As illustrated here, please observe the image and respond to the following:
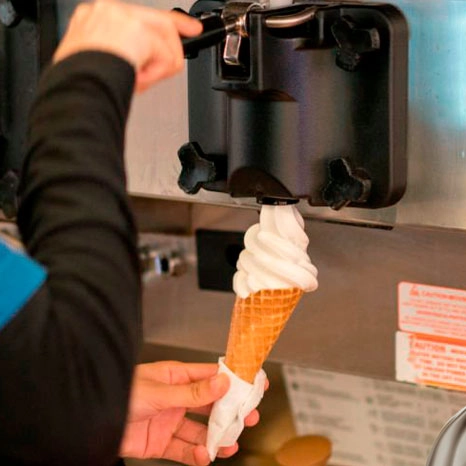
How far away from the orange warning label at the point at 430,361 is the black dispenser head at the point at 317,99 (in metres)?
0.29

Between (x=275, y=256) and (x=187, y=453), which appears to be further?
(x=187, y=453)

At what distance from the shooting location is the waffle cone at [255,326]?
3.08ft

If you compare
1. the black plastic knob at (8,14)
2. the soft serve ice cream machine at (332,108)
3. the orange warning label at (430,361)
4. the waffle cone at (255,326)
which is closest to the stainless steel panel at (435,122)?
the soft serve ice cream machine at (332,108)

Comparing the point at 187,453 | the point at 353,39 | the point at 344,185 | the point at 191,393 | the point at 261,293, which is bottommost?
the point at 187,453

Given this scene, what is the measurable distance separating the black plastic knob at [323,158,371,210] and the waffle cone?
102 millimetres

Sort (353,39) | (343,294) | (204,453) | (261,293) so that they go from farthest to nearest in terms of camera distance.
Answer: (343,294)
(204,453)
(261,293)
(353,39)

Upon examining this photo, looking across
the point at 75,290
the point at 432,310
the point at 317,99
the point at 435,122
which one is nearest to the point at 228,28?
the point at 317,99

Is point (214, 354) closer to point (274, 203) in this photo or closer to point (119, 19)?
point (274, 203)

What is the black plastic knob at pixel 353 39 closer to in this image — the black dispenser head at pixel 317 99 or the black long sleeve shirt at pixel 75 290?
the black dispenser head at pixel 317 99

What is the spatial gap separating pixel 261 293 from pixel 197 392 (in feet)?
0.45

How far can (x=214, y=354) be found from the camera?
1.37 meters

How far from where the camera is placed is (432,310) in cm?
112

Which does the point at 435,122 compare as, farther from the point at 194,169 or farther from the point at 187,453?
the point at 187,453

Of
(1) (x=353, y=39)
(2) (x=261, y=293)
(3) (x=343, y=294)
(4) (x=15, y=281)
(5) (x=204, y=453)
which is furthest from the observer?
Answer: (3) (x=343, y=294)
